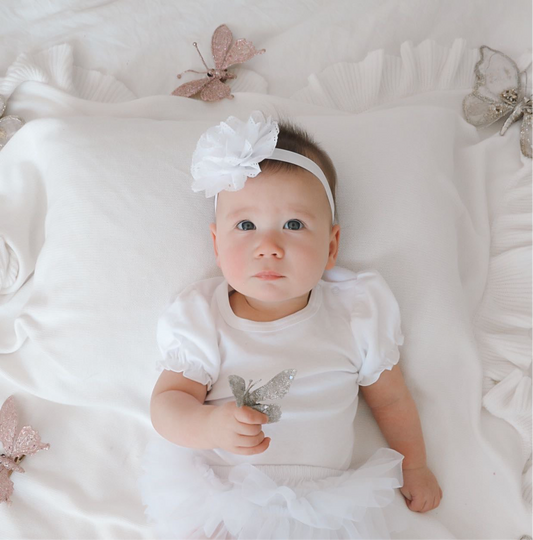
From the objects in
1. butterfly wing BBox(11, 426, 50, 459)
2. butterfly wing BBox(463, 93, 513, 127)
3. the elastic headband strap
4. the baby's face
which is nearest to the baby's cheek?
the baby's face

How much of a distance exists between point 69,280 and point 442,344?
0.88 metres

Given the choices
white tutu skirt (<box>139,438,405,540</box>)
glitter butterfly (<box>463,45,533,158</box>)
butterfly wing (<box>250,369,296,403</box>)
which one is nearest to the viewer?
butterfly wing (<box>250,369,296,403</box>)

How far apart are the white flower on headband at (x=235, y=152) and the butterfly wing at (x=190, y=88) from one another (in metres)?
0.47

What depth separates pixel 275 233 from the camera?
118 centimetres

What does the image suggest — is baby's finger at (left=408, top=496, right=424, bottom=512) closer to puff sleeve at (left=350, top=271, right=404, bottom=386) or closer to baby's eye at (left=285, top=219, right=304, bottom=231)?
puff sleeve at (left=350, top=271, right=404, bottom=386)

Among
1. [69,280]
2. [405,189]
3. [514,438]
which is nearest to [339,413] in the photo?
[514,438]

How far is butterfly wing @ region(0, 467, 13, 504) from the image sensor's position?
122cm

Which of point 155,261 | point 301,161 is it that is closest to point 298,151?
point 301,161

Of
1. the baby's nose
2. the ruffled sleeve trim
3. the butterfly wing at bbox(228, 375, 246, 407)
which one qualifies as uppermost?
the baby's nose

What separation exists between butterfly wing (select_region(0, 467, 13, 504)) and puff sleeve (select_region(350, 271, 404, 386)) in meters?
0.80

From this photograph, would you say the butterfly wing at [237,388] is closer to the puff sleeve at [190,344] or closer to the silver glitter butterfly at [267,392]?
the silver glitter butterfly at [267,392]

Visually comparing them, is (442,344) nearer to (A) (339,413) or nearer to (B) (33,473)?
(A) (339,413)

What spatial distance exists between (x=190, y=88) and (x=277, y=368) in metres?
0.85

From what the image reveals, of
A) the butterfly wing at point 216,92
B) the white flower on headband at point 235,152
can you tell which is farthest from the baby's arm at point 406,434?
the butterfly wing at point 216,92
